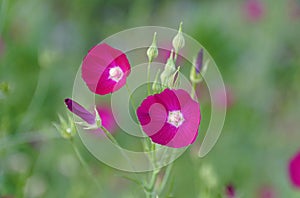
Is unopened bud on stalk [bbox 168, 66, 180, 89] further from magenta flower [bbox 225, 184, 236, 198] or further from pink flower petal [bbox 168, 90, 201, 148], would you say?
magenta flower [bbox 225, 184, 236, 198]

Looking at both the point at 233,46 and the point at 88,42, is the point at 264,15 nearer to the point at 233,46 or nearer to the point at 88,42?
the point at 233,46

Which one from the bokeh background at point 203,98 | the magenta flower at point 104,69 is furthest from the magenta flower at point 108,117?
the magenta flower at point 104,69

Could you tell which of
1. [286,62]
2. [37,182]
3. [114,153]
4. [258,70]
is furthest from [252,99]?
[37,182]

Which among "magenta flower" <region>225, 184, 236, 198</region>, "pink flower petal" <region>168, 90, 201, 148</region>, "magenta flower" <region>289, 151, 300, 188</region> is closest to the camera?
"pink flower petal" <region>168, 90, 201, 148</region>

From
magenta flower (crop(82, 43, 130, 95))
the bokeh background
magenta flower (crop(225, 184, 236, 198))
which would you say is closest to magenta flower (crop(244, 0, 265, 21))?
the bokeh background

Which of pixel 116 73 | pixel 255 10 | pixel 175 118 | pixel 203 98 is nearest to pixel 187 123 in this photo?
pixel 175 118

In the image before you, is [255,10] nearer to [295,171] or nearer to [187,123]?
[295,171]
